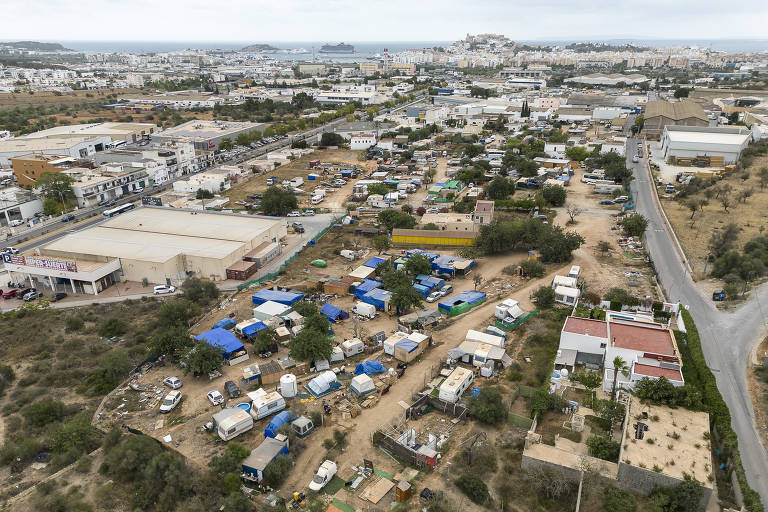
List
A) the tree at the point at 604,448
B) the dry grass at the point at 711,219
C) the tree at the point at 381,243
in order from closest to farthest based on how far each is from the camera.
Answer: the tree at the point at 604,448 < the dry grass at the point at 711,219 < the tree at the point at 381,243

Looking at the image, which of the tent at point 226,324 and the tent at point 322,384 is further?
the tent at point 226,324

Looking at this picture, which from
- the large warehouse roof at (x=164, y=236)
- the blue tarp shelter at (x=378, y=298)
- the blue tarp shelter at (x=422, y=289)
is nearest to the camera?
the blue tarp shelter at (x=378, y=298)

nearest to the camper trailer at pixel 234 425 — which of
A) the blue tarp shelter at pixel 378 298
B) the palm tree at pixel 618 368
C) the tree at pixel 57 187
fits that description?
the blue tarp shelter at pixel 378 298

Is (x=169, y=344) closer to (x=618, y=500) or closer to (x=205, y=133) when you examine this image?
(x=618, y=500)

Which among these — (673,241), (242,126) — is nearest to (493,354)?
(673,241)

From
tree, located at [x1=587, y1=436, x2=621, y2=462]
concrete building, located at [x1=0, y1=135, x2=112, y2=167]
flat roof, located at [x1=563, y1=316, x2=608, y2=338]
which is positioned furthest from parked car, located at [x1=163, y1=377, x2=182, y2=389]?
concrete building, located at [x1=0, y1=135, x2=112, y2=167]

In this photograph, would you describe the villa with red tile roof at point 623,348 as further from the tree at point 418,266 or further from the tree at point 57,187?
the tree at point 57,187

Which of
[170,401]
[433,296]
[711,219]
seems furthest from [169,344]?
[711,219]
